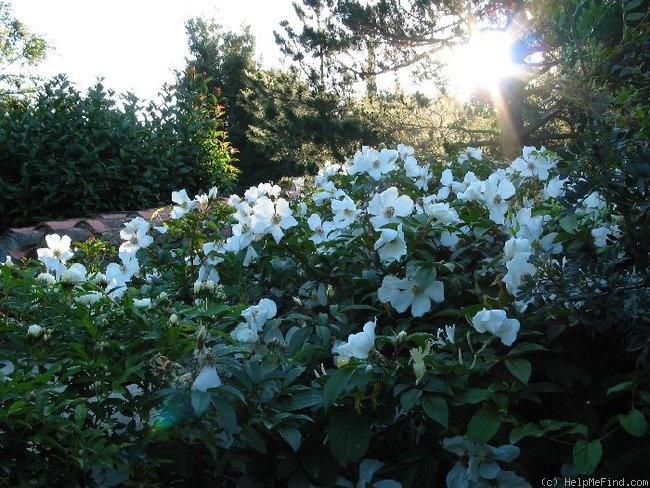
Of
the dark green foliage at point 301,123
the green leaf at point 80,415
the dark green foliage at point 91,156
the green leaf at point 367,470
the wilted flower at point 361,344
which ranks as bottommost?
the green leaf at point 367,470

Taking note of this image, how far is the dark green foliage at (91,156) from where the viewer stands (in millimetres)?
3920

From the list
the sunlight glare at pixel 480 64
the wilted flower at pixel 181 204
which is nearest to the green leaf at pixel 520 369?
the wilted flower at pixel 181 204

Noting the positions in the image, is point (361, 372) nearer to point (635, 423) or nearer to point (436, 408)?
point (436, 408)

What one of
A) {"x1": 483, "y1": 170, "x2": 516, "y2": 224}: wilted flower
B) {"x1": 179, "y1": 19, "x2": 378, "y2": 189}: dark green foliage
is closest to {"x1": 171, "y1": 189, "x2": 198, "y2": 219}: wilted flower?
{"x1": 483, "y1": 170, "x2": 516, "y2": 224}: wilted flower

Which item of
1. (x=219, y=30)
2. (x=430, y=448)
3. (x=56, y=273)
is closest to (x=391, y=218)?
(x=430, y=448)

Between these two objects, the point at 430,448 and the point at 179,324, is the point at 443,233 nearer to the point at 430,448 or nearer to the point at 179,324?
the point at 430,448

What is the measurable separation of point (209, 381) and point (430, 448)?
451 mm

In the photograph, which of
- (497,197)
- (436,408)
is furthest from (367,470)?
(497,197)

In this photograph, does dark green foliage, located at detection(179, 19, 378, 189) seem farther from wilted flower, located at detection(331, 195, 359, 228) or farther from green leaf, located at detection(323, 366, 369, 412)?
green leaf, located at detection(323, 366, 369, 412)

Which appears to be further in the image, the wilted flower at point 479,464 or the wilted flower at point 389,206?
the wilted flower at point 389,206

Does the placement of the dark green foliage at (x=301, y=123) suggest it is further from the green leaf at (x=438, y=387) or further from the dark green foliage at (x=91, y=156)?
the green leaf at (x=438, y=387)

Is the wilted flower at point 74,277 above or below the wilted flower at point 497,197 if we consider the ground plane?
below

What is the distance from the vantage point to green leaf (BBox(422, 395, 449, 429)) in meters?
1.14

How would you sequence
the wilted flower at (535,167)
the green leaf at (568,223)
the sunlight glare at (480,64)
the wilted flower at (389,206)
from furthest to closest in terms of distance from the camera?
the sunlight glare at (480,64) → the wilted flower at (535,167) → the wilted flower at (389,206) → the green leaf at (568,223)
